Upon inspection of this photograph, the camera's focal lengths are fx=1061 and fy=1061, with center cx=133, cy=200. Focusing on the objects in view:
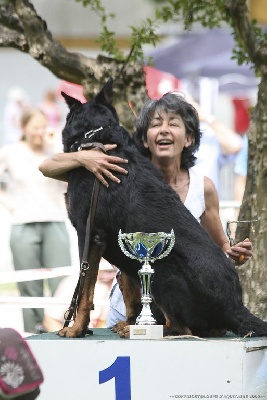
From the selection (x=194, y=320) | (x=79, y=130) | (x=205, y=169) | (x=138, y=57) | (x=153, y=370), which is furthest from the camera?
(x=205, y=169)

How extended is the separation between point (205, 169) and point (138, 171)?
5.59 metres

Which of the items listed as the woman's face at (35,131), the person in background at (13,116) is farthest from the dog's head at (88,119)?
the person in background at (13,116)

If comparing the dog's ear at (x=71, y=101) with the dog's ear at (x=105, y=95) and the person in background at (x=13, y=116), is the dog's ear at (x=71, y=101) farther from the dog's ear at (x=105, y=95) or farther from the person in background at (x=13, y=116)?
the person in background at (x=13, y=116)

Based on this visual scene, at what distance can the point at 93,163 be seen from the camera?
484 cm

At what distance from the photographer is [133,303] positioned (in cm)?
507

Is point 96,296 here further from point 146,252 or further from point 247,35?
point 146,252

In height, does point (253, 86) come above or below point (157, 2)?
above

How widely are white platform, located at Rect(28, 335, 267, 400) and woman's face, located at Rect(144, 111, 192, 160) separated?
1188 mm

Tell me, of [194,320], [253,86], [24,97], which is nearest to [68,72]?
[194,320]

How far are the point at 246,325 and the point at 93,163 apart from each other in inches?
39.7

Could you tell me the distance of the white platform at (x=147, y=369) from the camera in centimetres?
434

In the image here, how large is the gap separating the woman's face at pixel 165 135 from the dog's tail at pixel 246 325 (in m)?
0.93

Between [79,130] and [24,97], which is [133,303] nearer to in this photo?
[79,130]

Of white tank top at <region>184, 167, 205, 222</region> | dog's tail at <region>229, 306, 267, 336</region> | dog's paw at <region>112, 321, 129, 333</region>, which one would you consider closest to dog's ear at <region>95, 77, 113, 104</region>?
white tank top at <region>184, 167, 205, 222</region>
